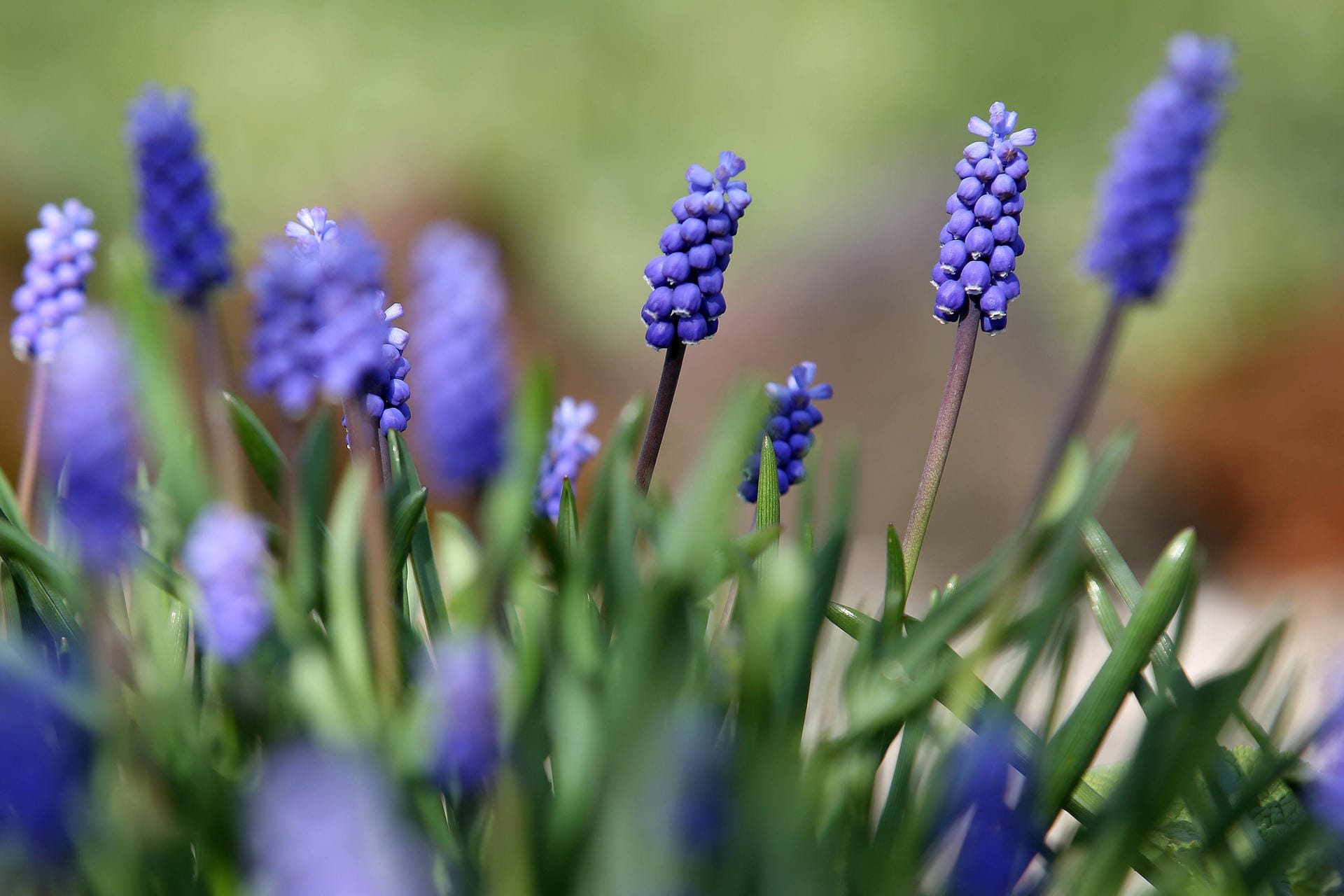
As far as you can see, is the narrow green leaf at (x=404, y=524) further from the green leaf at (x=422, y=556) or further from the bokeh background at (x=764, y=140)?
the bokeh background at (x=764, y=140)

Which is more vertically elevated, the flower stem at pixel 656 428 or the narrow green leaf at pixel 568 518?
the flower stem at pixel 656 428

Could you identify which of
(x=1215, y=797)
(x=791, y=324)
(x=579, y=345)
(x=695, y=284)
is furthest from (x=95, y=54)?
(x=1215, y=797)

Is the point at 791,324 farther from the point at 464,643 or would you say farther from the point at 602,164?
the point at 464,643

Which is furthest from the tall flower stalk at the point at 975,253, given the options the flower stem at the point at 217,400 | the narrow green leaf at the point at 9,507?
the narrow green leaf at the point at 9,507

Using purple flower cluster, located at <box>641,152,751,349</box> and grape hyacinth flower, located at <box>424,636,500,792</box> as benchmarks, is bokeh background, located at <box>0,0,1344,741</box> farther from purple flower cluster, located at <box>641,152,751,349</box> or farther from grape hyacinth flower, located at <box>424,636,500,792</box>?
grape hyacinth flower, located at <box>424,636,500,792</box>

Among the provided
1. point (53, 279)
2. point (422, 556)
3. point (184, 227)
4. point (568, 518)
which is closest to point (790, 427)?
point (568, 518)

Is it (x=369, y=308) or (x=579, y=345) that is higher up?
(x=579, y=345)

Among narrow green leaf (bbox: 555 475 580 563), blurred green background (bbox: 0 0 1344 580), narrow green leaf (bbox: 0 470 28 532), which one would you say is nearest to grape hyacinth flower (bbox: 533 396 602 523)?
narrow green leaf (bbox: 555 475 580 563)

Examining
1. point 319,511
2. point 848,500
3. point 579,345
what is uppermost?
point 579,345
